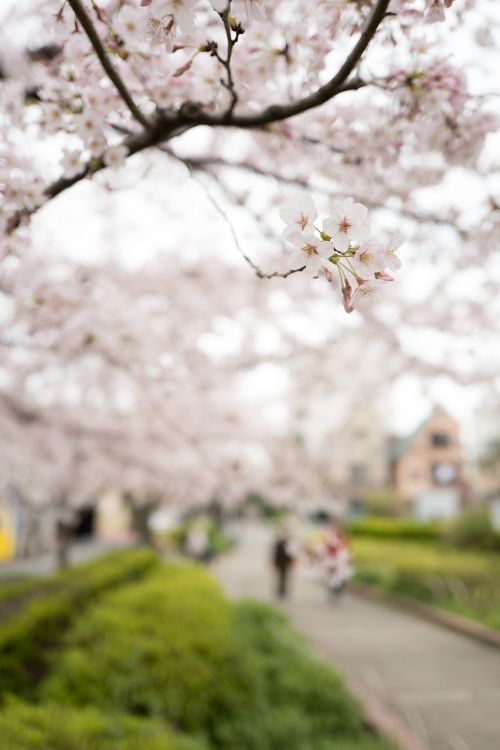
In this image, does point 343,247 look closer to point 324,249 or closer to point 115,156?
point 324,249

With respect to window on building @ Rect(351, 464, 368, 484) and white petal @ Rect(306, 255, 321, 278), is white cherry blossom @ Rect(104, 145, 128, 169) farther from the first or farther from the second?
window on building @ Rect(351, 464, 368, 484)

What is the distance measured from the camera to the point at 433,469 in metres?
43.5

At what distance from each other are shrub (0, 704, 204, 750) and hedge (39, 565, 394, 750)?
0.62 metres

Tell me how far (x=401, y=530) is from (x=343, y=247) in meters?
28.5

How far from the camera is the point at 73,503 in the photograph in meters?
15.6

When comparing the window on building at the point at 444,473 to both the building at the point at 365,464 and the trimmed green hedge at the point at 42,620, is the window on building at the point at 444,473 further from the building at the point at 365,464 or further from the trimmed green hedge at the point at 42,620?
the trimmed green hedge at the point at 42,620

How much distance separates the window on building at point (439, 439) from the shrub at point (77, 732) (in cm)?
4269

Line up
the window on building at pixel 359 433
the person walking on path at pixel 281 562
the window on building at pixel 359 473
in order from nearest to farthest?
the person walking on path at pixel 281 562, the window on building at pixel 359 433, the window on building at pixel 359 473

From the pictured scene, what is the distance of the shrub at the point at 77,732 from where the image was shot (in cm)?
332

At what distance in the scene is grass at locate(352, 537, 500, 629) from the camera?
11.0m

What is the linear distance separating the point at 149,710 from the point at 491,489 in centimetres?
3993

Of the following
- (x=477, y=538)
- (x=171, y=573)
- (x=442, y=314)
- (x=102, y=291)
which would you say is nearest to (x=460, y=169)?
(x=102, y=291)

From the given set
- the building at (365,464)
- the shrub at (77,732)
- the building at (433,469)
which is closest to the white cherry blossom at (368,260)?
the shrub at (77,732)

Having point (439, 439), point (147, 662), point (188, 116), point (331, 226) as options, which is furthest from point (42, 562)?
point (439, 439)
